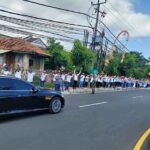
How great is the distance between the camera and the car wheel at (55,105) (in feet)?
42.0

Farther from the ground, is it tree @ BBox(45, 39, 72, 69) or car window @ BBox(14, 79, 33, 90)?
tree @ BBox(45, 39, 72, 69)

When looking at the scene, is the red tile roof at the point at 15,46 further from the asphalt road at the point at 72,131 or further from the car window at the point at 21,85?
the car window at the point at 21,85

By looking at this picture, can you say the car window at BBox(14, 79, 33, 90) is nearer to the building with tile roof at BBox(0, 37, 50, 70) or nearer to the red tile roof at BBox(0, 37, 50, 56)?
the building with tile roof at BBox(0, 37, 50, 70)

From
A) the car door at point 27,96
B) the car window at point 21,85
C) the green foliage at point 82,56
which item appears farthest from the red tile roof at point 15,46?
the car window at point 21,85

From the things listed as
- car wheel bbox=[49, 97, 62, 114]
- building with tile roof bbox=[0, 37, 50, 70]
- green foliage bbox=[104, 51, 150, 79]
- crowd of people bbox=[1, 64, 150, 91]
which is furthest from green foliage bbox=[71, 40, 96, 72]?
car wheel bbox=[49, 97, 62, 114]

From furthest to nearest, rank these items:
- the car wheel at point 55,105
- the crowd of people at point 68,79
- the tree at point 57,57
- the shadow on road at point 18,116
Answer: the tree at point 57,57
the crowd of people at point 68,79
the car wheel at point 55,105
the shadow on road at point 18,116

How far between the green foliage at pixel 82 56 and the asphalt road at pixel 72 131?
2540 cm

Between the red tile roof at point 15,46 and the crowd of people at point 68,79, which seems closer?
the crowd of people at point 68,79

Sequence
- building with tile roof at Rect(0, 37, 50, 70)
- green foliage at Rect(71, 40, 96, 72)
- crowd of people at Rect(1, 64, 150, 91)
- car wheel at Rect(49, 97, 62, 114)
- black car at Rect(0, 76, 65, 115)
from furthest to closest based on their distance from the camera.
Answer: green foliage at Rect(71, 40, 96, 72)
building with tile roof at Rect(0, 37, 50, 70)
crowd of people at Rect(1, 64, 150, 91)
car wheel at Rect(49, 97, 62, 114)
black car at Rect(0, 76, 65, 115)

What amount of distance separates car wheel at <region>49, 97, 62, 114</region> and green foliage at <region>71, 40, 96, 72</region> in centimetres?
2563

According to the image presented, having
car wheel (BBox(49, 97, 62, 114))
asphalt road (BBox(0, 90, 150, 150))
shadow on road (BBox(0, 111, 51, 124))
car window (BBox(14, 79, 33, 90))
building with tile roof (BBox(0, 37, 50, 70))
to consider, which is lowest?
asphalt road (BBox(0, 90, 150, 150))

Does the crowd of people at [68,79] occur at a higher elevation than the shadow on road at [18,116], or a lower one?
higher

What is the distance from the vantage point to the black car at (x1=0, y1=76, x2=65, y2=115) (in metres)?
10.8

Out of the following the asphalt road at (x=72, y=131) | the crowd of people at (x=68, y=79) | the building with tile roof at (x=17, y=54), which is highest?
the building with tile roof at (x=17, y=54)
